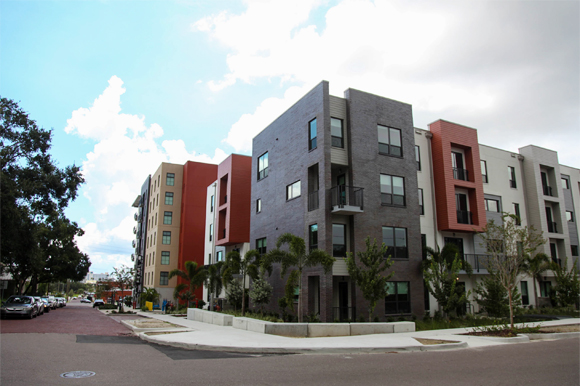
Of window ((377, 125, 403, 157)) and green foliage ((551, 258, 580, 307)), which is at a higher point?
window ((377, 125, 403, 157))

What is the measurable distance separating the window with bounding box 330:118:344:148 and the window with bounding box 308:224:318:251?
4.95 m

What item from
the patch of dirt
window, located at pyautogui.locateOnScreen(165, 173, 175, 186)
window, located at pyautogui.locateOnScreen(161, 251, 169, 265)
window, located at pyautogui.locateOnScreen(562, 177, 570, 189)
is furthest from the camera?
window, located at pyautogui.locateOnScreen(165, 173, 175, 186)

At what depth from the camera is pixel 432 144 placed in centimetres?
2866

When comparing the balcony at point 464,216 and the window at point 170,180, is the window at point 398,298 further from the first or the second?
the window at point 170,180

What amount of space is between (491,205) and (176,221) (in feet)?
121

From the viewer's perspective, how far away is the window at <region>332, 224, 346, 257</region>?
2284 cm

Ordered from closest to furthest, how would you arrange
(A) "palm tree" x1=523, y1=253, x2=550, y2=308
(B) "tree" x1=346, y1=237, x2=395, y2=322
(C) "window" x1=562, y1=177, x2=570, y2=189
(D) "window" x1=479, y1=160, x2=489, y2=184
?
(B) "tree" x1=346, y1=237, x2=395, y2=322, (A) "palm tree" x1=523, y1=253, x2=550, y2=308, (D) "window" x1=479, y1=160, x2=489, y2=184, (C) "window" x1=562, y1=177, x2=570, y2=189

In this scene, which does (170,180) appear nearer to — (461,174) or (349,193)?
(349,193)

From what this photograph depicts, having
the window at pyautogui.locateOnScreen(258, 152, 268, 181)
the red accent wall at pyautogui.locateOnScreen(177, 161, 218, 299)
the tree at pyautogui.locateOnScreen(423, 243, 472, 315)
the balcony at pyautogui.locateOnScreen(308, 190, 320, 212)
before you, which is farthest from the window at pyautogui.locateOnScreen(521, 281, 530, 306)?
the red accent wall at pyautogui.locateOnScreen(177, 161, 218, 299)

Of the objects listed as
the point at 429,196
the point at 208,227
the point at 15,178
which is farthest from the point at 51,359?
the point at 208,227

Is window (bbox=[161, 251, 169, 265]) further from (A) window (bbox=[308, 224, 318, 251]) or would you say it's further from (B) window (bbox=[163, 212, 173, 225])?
(A) window (bbox=[308, 224, 318, 251])

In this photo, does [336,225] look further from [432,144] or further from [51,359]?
[51,359]

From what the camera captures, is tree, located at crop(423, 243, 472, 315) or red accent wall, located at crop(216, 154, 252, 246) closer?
tree, located at crop(423, 243, 472, 315)

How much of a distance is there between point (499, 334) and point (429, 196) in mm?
12465
